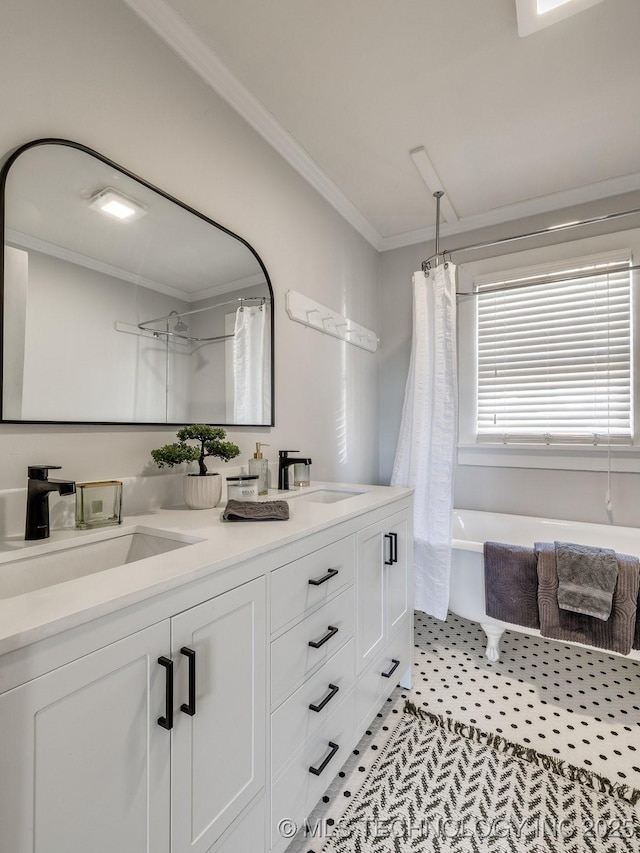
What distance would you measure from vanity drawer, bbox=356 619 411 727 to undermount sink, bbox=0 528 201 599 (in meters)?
0.83

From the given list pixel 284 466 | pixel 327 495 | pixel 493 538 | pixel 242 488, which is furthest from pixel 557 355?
pixel 242 488

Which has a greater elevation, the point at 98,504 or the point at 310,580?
the point at 98,504

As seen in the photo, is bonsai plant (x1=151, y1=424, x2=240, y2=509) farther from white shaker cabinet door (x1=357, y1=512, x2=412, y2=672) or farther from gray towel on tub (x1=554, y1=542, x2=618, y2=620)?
gray towel on tub (x1=554, y1=542, x2=618, y2=620)

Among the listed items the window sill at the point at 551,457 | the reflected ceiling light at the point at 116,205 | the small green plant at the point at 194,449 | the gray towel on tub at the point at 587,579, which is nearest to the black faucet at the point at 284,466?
the small green plant at the point at 194,449

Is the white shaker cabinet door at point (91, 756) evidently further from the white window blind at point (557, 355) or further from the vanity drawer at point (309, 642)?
the white window blind at point (557, 355)

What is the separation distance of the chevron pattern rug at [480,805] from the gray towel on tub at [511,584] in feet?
1.64

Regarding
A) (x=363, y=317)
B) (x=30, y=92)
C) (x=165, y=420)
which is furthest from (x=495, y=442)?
(x=30, y=92)

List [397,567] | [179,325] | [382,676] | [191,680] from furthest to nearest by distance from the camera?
[397,567], [382,676], [179,325], [191,680]

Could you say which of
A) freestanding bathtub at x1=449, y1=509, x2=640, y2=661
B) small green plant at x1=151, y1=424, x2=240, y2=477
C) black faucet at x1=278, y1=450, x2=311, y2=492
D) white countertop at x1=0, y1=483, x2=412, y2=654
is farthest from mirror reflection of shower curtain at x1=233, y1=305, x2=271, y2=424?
freestanding bathtub at x1=449, y1=509, x2=640, y2=661

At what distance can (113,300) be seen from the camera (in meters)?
1.24

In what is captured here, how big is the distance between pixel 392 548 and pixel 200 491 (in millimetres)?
741

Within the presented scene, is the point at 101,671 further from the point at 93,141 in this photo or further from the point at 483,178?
the point at 483,178

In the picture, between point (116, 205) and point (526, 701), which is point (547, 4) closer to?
point (116, 205)

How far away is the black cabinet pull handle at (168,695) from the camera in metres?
0.68
